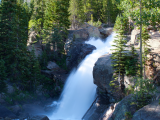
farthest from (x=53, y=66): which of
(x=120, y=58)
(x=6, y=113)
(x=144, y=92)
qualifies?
(x=144, y=92)

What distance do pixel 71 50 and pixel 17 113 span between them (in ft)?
53.3

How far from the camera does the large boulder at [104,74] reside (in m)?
18.0

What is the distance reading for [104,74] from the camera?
1833cm

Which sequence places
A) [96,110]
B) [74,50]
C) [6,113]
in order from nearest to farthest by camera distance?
[96,110]
[6,113]
[74,50]

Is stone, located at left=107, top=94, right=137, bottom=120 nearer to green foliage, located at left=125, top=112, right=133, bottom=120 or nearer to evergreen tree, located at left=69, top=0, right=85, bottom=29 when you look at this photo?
green foliage, located at left=125, top=112, right=133, bottom=120

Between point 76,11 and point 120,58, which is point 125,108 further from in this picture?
point 76,11

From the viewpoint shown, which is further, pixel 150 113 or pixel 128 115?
pixel 128 115

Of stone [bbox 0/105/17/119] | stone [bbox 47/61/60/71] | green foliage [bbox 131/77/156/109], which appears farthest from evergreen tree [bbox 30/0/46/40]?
green foliage [bbox 131/77/156/109]

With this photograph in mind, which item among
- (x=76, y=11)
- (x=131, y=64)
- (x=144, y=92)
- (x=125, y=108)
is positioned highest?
(x=76, y=11)

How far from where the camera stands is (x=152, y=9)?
561 inches

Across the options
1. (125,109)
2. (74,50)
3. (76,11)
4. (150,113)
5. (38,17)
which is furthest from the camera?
(76,11)

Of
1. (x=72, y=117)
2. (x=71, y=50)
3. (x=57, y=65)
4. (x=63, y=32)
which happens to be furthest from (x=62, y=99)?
(x=63, y=32)

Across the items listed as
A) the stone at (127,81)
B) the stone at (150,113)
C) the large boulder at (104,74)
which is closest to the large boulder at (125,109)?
the stone at (150,113)

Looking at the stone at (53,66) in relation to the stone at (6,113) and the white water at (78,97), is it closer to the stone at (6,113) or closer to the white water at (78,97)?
the white water at (78,97)
